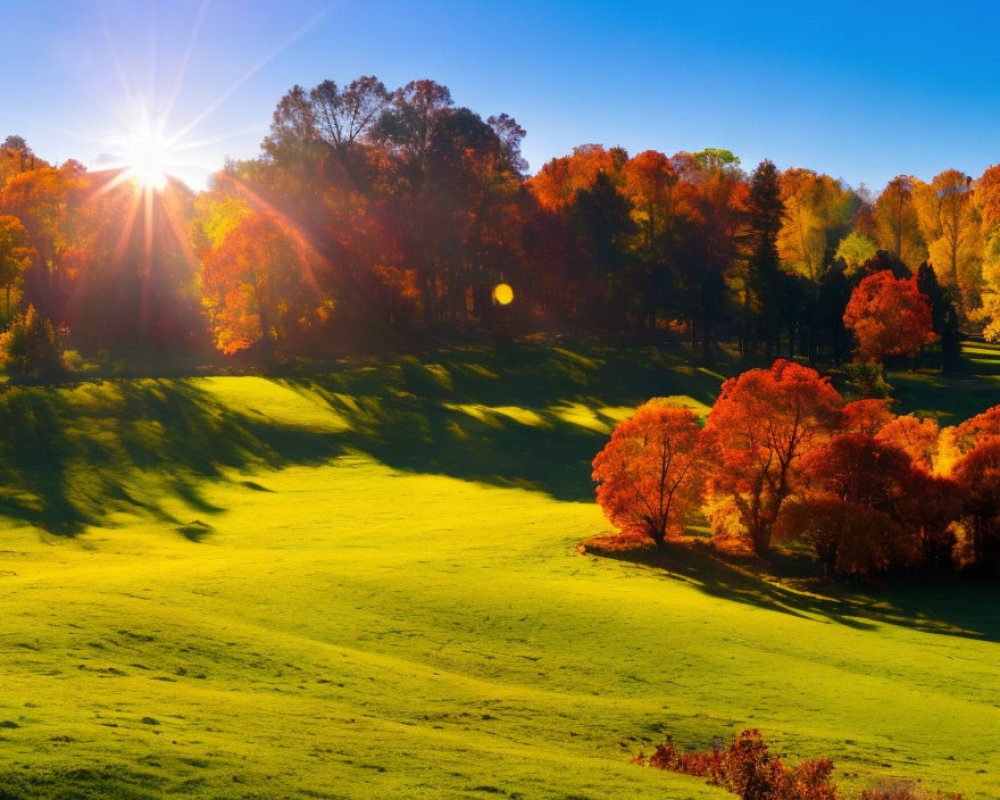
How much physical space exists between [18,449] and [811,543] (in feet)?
184

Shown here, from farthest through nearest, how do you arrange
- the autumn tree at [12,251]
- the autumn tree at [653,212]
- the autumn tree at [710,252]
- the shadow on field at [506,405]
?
the autumn tree at [653,212]
the autumn tree at [710,252]
the autumn tree at [12,251]
the shadow on field at [506,405]

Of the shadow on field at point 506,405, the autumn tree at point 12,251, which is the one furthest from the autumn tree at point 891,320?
the autumn tree at point 12,251

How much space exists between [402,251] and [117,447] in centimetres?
5355

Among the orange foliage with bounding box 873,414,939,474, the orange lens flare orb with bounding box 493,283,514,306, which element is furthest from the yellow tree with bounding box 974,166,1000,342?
the orange lens flare orb with bounding box 493,283,514,306

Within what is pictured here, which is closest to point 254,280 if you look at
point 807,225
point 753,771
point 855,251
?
point 753,771

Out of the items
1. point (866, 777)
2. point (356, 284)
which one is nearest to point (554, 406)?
point (356, 284)

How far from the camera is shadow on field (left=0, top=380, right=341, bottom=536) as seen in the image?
51.0 meters

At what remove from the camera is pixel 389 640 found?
1189 inches

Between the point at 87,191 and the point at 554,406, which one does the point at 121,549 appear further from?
the point at 87,191

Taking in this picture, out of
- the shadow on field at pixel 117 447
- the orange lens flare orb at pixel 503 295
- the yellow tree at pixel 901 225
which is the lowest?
the shadow on field at pixel 117 447

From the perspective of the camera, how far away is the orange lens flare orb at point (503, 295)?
11956cm

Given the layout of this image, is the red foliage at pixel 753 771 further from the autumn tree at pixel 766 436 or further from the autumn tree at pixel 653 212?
the autumn tree at pixel 653 212

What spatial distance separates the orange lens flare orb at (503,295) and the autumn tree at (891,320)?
157 feet

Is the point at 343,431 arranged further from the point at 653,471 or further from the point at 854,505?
the point at 854,505
